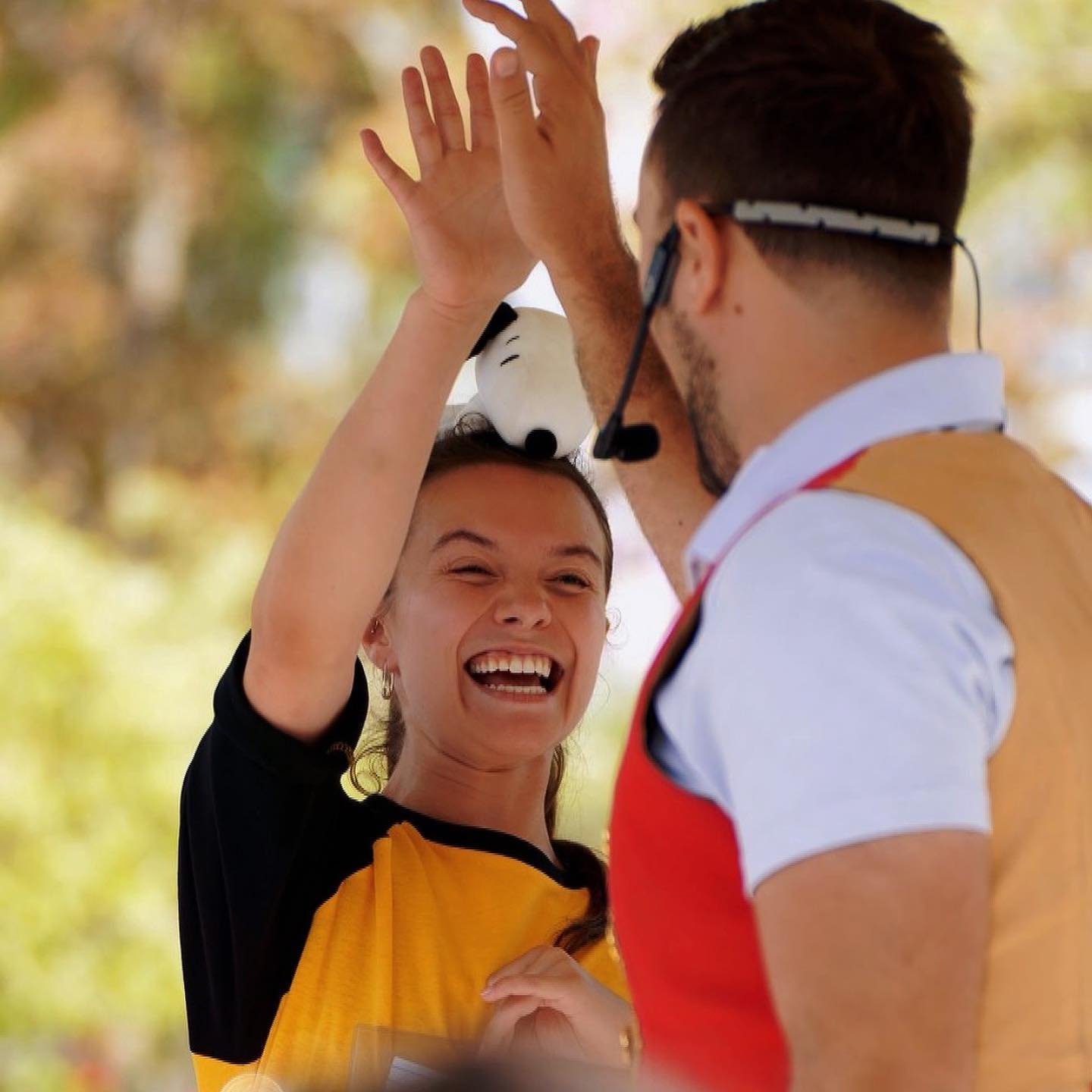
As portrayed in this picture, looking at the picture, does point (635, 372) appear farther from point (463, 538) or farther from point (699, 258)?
point (463, 538)

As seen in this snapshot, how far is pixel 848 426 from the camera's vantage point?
4.58ft

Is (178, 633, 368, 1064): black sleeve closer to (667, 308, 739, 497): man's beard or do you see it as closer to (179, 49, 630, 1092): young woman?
(179, 49, 630, 1092): young woman

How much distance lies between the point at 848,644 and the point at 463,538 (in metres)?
1.18

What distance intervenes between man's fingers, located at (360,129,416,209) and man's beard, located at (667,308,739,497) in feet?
2.21

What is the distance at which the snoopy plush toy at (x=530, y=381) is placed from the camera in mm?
2371

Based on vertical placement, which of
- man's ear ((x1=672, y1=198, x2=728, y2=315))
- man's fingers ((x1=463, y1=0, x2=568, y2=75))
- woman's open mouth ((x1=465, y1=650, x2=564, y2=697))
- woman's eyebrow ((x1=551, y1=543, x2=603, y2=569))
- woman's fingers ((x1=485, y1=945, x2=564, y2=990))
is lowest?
woman's fingers ((x1=485, y1=945, x2=564, y2=990))

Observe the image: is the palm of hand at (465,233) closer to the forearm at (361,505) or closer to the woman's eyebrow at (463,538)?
the forearm at (361,505)

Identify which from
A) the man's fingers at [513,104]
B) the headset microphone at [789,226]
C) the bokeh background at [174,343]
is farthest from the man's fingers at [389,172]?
the bokeh background at [174,343]

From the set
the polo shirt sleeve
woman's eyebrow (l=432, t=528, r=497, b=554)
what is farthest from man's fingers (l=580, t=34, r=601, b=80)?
the polo shirt sleeve

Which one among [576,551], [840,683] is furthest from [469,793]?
[840,683]

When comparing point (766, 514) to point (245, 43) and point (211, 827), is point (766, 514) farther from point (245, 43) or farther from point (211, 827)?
point (245, 43)

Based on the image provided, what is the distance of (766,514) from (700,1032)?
0.38 meters

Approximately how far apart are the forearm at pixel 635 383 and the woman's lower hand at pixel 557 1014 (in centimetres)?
44

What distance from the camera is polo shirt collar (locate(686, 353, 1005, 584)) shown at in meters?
1.39
